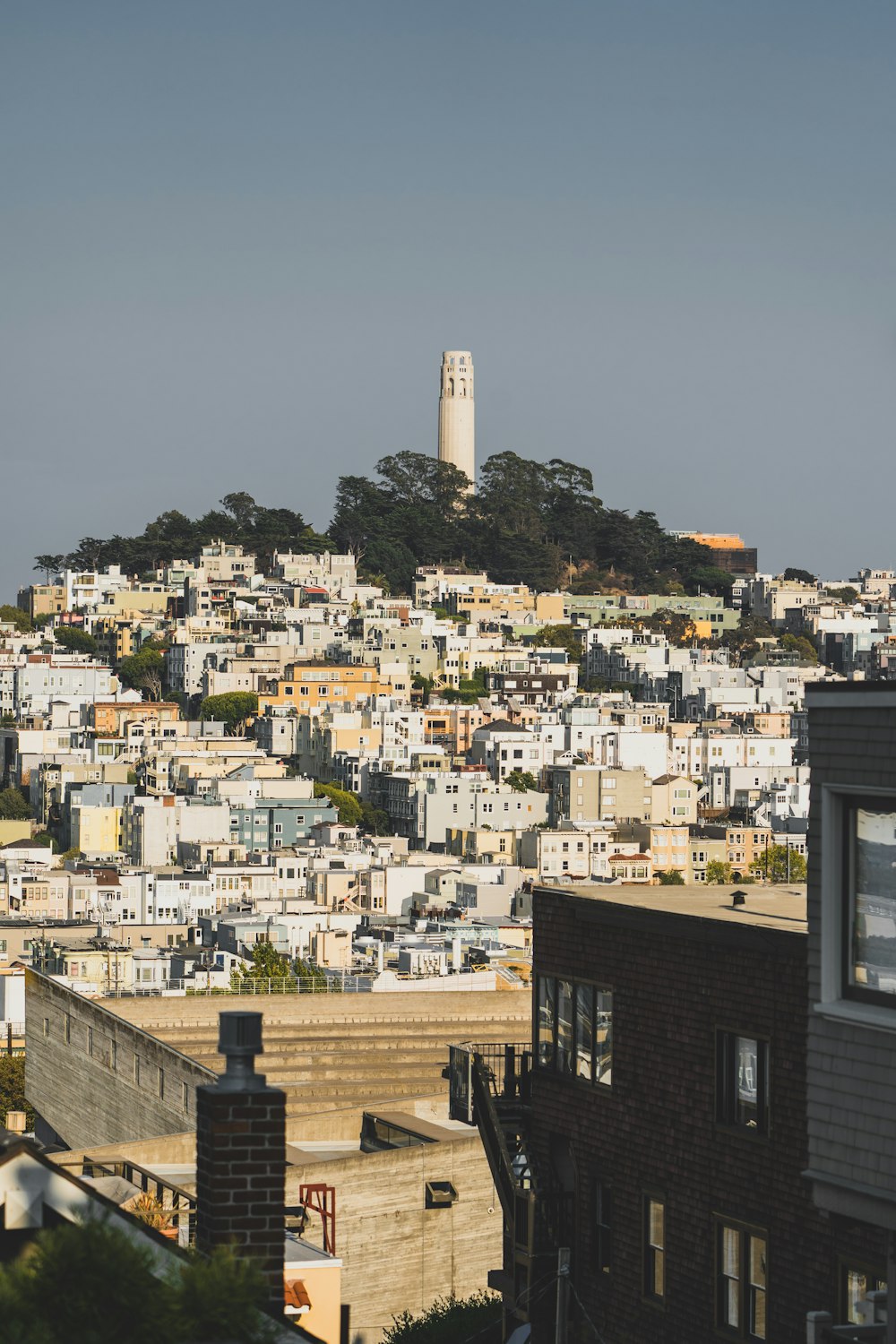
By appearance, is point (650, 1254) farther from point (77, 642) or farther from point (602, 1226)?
point (77, 642)

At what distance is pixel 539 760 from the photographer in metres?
83.3

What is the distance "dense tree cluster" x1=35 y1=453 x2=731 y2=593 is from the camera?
392 feet

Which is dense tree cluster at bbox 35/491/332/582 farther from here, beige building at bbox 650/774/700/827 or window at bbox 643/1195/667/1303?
window at bbox 643/1195/667/1303

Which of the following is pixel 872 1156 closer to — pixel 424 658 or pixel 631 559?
pixel 424 658

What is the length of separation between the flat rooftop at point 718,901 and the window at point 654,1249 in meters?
1.32

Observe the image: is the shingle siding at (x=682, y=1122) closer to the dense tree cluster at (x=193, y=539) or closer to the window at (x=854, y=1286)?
the window at (x=854, y=1286)

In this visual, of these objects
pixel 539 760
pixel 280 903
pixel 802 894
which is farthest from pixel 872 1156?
pixel 539 760

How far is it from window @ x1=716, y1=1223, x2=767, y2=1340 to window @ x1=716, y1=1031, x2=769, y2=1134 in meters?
0.45

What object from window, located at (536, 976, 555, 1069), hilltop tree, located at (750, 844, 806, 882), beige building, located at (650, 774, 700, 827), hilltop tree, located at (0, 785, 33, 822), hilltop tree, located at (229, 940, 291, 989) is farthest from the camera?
hilltop tree, located at (0, 785, 33, 822)

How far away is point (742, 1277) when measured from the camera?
31.4 ft

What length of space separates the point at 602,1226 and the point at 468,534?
4408 inches

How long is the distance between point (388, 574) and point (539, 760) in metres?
36.3

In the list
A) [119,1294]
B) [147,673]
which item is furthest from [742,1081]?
[147,673]

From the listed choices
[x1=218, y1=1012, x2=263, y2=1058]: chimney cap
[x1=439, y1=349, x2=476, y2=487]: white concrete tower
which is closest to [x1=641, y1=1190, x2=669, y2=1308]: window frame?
[x1=218, y1=1012, x2=263, y2=1058]: chimney cap
